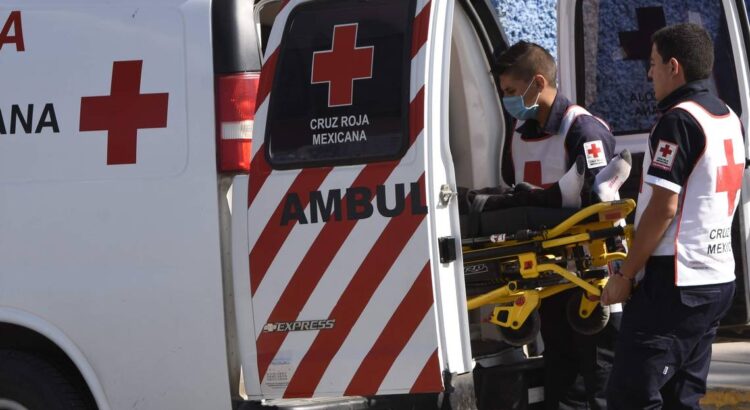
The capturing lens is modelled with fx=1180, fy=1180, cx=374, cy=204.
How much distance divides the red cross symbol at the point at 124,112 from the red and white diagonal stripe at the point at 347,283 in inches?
14.6

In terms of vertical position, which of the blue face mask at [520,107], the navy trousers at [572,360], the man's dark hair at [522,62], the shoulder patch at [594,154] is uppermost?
the man's dark hair at [522,62]

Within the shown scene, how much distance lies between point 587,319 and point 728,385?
3.39 feet

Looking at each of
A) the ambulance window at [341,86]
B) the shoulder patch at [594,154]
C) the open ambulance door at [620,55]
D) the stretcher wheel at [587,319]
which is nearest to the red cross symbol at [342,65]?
the ambulance window at [341,86]

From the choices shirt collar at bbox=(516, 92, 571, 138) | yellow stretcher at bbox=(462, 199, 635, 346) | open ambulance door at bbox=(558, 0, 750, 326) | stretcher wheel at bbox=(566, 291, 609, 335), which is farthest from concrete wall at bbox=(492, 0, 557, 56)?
yellow stretcher at bbox=(462, 199, 635, 346)

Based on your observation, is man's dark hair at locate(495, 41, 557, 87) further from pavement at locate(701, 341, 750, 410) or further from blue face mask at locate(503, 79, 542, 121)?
pavement at locate(701, 341, 750, 410)

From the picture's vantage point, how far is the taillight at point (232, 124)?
13.3ft

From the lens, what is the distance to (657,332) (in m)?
3.91

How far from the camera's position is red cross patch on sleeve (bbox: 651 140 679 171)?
381cm

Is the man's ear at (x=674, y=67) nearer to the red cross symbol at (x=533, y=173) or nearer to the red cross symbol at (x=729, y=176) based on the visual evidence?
the red cross symbol at (x=729, y=176)

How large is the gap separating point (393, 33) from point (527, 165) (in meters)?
1.16

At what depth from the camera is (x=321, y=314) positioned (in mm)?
3979

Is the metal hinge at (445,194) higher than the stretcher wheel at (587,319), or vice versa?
the metal hinge at (445,194)

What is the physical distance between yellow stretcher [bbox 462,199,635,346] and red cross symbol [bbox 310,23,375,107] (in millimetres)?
860

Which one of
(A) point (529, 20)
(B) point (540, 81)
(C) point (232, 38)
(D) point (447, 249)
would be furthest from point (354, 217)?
(A) point (529, 20)
